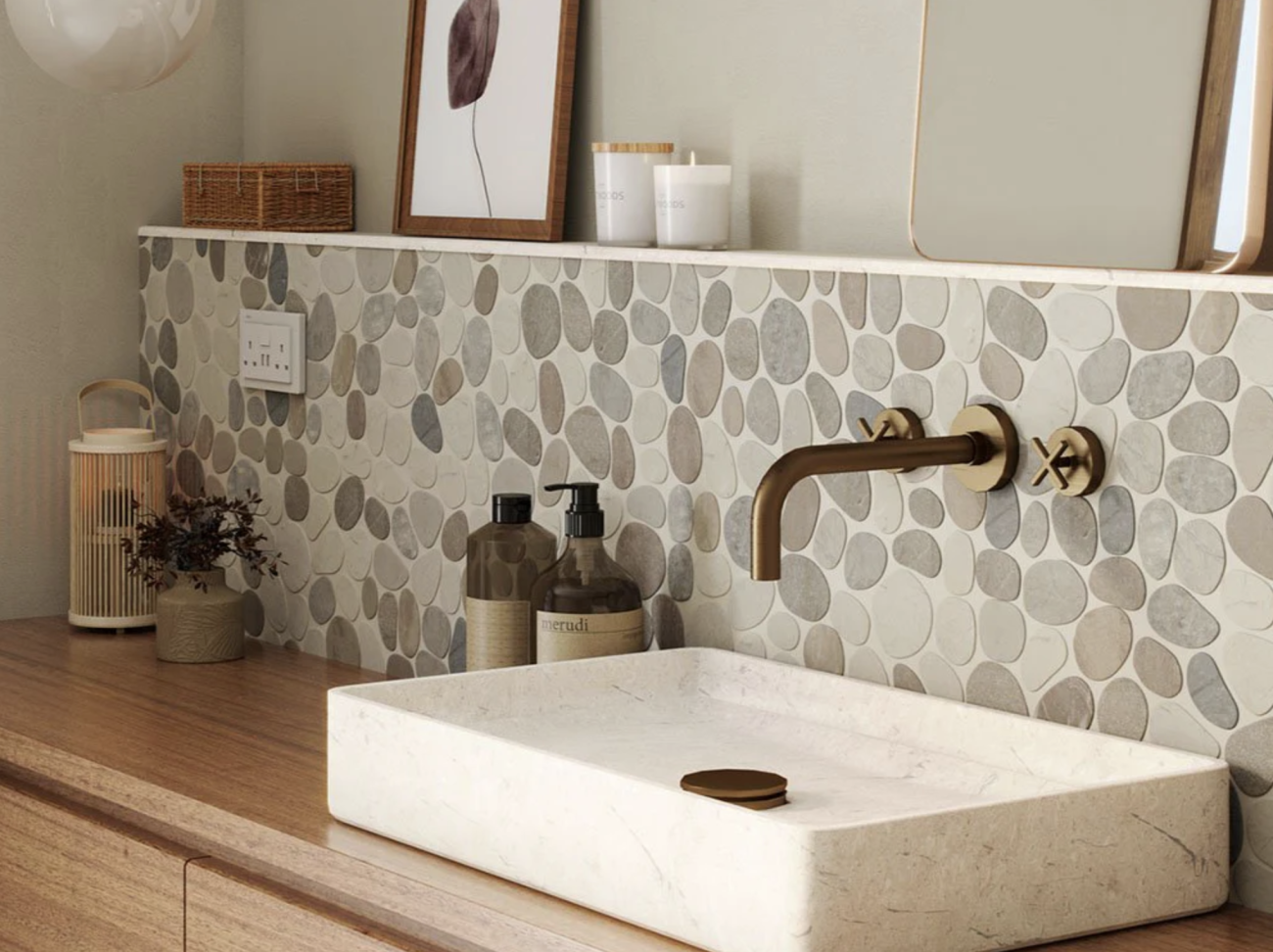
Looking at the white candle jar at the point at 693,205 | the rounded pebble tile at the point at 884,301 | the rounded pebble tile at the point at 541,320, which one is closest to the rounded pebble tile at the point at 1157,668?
the rounded pebble tile at the point at 884,301

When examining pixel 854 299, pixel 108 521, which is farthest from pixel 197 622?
pixel 854 299

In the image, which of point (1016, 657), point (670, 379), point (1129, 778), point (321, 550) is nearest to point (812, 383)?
point (670, 379)

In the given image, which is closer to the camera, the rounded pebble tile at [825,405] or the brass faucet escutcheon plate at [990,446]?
the brass faucet escutcheon plate at [990,446]

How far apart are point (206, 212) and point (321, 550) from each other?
435mm

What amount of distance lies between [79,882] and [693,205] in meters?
0.78

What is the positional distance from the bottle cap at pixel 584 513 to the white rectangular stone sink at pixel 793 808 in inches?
4.8

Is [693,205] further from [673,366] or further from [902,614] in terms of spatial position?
[902,614]

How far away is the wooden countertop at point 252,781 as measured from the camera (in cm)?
120

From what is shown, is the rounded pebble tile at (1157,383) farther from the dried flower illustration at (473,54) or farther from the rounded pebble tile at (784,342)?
the dried flower illustration at (473,54)

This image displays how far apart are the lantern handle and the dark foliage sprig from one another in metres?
0.17

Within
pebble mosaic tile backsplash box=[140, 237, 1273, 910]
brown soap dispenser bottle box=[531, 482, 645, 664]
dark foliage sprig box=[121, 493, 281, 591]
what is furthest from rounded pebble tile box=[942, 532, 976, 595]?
dark foliage sprig box=[121, 493, 281, 591]

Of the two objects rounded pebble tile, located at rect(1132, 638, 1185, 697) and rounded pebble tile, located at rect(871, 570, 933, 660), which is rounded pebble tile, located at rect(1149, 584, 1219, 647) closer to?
rounded pebble tile, located at rect(1132, 638, 1185, 697)

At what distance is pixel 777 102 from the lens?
165 centimetres

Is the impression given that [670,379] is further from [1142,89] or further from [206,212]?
[206,212]
